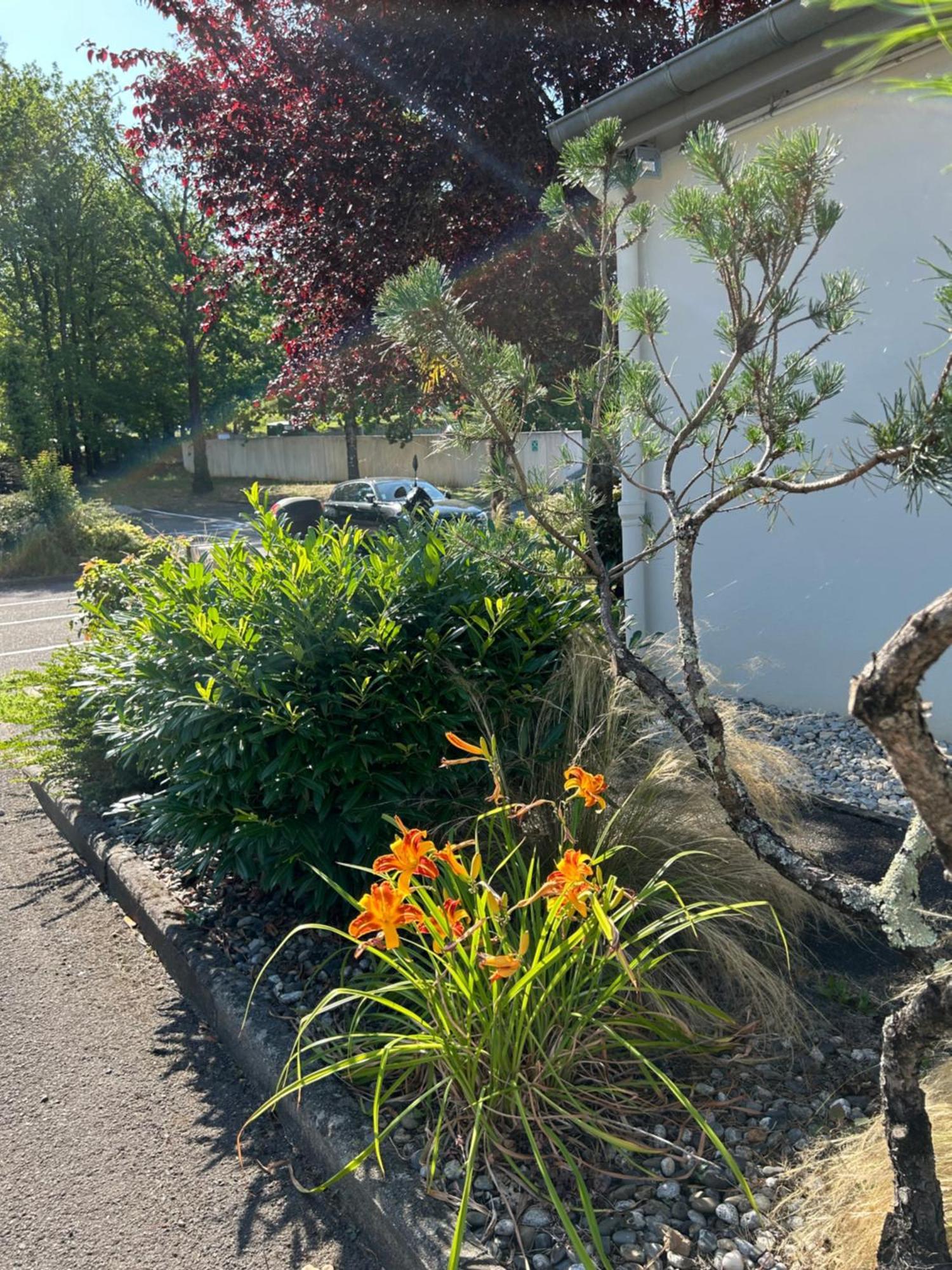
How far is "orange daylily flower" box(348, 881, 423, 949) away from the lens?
2.26 metres

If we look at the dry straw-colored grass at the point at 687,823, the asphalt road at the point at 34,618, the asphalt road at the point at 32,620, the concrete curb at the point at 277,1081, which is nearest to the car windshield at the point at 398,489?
the asphalt road at the point at 34,618

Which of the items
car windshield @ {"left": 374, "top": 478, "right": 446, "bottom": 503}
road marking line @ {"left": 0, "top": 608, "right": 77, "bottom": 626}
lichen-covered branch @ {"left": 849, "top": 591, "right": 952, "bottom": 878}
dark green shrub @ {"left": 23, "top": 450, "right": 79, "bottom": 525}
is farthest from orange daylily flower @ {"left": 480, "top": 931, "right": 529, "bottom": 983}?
car windshield @ {"left": 374, "top": 478, "right": 446, "bottom": 503}

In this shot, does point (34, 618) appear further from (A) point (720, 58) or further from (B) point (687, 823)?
(B) point (687, 823)

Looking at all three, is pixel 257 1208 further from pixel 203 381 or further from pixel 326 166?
pixel 203 381

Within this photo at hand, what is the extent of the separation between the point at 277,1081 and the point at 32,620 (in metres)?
10.9

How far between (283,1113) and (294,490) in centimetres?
3578

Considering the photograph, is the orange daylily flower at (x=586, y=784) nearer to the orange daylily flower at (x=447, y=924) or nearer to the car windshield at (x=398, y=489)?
the orange daylily flower at (x=447, y=924)

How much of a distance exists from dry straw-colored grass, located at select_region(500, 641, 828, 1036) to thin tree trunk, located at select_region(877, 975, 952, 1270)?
104 cm

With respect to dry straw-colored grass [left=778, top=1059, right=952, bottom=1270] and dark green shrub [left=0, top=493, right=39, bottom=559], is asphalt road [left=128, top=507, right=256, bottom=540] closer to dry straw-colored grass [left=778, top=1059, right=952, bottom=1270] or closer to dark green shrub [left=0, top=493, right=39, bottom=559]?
dark green shrub [left=0, top=493, right=39, bottom=559]

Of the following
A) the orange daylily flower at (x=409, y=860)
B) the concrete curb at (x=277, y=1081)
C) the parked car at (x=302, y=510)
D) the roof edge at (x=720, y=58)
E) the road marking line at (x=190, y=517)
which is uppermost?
the roof edge at (x=720, y=58)

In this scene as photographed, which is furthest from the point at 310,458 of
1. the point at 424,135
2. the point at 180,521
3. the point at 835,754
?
the point at 835,754

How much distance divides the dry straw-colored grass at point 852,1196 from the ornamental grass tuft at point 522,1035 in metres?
0.17

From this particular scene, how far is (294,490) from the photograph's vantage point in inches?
1478

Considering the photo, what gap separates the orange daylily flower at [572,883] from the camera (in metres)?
2.35
